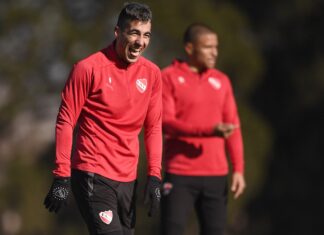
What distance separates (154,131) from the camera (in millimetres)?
7812

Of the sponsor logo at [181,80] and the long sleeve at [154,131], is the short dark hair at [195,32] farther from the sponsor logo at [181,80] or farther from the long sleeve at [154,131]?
the long sleeve at [154,131]

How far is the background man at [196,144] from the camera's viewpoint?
30.0 ft

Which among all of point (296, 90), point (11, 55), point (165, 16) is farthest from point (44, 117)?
point (296, 90)

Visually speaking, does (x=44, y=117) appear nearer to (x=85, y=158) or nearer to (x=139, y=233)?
(x=139, y=233)

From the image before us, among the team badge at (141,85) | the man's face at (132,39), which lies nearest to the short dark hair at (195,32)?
the team badge at (141,85)

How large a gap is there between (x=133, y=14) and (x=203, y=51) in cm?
206

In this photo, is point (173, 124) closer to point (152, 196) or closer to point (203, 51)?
point (203, 51)

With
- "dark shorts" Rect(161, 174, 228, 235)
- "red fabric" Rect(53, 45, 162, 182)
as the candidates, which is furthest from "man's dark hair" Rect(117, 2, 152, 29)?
"dark shorts" Rect(161, 174, 228, 235)

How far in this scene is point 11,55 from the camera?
33094 millimetres

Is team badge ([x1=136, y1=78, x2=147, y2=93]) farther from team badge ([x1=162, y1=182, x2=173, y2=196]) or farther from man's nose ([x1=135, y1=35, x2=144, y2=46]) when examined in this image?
team badge ([x1=162, y1=182, x2=173, y2=196])

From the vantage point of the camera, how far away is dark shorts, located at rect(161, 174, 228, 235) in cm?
914

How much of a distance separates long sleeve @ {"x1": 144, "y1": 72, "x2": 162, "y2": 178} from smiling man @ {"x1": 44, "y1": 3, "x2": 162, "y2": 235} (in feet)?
0.22

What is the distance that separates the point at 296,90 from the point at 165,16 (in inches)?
184

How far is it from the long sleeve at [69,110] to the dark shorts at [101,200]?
23 centimetres
